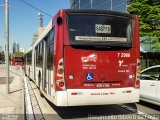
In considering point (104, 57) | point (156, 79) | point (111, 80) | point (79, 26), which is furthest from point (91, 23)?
point (156, 79)

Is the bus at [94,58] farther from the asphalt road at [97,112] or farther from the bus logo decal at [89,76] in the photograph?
the asphalt road at [97,112]

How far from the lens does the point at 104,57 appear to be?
952 centimetres

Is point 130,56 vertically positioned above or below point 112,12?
below

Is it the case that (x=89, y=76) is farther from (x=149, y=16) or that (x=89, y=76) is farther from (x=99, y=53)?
(x=149, y=16)

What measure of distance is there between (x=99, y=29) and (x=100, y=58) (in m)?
0.81

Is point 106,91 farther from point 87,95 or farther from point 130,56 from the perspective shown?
point 130,56

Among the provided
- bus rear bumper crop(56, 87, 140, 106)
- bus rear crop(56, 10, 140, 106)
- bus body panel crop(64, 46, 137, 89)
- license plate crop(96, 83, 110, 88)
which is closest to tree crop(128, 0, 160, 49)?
bus rear crop(56, 10, 140, 106)

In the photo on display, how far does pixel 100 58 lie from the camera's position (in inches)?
373

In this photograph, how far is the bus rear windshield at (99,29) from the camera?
934 centimetres

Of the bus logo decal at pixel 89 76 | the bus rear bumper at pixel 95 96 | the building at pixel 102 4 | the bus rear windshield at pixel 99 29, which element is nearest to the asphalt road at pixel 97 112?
the bus rear bumper at pixel 95 96

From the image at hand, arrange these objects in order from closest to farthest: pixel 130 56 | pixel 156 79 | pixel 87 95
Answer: pixel 87 95, pixel 130 56, pixel 156 79

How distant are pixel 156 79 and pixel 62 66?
3194 millimetres

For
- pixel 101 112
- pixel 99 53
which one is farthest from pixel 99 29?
pixel 101 112

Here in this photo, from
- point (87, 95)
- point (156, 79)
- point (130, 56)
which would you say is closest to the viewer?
point (87, 95)
